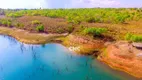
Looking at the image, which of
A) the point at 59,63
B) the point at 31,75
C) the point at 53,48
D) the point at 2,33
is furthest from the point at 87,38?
the point at 2,33

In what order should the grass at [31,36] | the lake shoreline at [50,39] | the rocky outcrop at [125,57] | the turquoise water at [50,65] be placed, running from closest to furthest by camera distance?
the turquoise water at [50,65] → the rocky outcrop at [125,57] → the lake shoreline at [50,39] → the grass at [31,36]

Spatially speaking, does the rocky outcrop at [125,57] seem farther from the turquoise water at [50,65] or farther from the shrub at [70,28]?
the shrub at [70,28]

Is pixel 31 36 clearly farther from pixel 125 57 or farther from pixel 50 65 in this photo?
pixel 125 57

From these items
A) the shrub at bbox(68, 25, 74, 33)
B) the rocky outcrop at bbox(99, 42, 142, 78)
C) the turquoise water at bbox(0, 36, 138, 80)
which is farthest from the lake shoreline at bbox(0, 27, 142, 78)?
the shrub at bbox(68, 25, 74, 33)

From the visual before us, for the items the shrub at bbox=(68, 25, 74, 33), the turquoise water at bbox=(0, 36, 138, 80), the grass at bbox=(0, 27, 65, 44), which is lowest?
the turquoise water at bbox=(0, 36, 138, 80)

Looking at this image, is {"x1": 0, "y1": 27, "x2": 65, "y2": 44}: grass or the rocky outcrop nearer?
the rocky outcrop

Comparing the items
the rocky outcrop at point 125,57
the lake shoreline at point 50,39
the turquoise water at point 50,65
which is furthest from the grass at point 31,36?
the rocky outcrop at point 125,57

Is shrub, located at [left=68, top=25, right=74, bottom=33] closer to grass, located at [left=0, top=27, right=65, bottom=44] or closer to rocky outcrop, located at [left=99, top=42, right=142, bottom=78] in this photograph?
grass, located at [left=0, top=27, right=65, bottom=44]

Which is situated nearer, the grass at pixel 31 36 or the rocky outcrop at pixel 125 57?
the rocky outcrop at pixel 125 57
